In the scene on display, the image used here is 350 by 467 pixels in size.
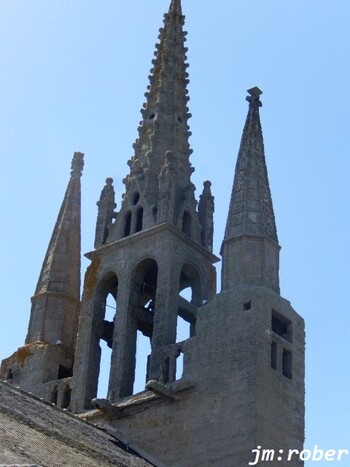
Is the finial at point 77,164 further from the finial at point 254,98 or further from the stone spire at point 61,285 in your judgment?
the finial at point 254,98

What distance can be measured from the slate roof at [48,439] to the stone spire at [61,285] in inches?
232

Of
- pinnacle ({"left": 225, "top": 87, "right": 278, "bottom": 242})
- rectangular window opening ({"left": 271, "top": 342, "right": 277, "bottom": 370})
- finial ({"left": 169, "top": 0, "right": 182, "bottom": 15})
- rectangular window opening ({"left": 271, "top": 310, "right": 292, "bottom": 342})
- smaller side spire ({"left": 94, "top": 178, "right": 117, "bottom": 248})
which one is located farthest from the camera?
finial ({"left": 169, "top": 0, "right": 182, "bottom": 15})

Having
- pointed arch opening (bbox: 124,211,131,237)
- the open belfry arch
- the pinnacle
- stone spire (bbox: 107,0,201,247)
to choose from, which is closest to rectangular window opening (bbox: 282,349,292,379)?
the open belfry arch

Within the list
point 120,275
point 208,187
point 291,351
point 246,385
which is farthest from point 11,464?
point 208,187

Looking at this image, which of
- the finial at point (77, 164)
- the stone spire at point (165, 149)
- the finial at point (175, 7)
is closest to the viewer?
the stone spire at point (165, 149)

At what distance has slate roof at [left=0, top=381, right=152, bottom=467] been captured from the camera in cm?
2281

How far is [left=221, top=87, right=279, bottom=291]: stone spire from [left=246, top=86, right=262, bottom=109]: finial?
88 cm

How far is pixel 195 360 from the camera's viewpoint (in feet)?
100

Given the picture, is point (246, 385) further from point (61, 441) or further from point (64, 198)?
point (64, 198)

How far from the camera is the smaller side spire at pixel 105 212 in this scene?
3544cm

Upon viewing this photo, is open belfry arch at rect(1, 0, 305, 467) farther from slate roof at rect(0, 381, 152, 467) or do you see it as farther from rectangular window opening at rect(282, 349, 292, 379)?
slate roof at rect(0, 381, 152, 467)

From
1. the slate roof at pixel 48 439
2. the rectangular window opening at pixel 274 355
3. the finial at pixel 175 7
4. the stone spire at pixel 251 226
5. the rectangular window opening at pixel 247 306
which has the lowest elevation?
the slate roof at pixel 48 439

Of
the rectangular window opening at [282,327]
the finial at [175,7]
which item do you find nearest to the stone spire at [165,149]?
the finial at [175,7]

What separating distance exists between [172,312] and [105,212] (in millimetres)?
4890
